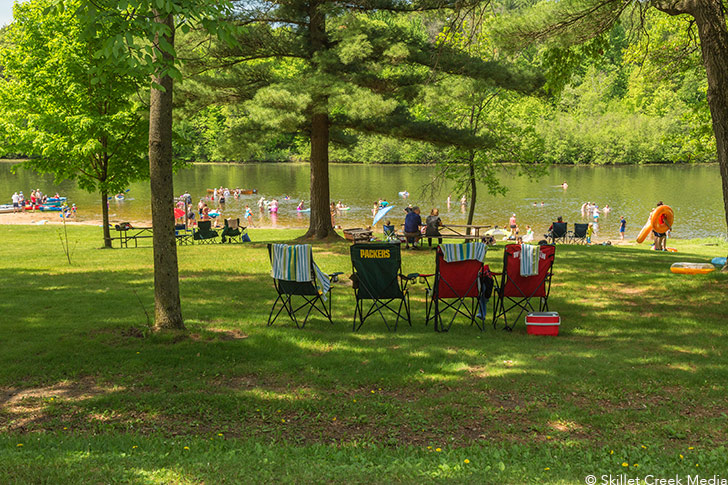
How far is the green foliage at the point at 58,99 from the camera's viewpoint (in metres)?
15.1

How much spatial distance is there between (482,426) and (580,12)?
8045mm

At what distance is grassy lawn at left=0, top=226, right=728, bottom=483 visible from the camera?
12.5ft

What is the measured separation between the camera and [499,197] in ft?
152

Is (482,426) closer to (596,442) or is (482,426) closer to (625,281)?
(596,442)

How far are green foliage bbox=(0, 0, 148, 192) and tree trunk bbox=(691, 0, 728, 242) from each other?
39.0ft

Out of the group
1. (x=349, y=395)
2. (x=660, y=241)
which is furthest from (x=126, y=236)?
(x=660, y=241)

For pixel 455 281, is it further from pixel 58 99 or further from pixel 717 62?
pixel 58 99

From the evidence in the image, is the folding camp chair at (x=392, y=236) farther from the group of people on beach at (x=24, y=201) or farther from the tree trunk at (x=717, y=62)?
the group of people on beach at (x=24, y=201)

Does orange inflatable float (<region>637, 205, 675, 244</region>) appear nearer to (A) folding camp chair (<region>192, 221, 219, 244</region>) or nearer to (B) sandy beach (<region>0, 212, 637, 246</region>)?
(A) folding camp chair (<region>192, 221, 219, 244</region>)

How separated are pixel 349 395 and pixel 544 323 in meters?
3.13

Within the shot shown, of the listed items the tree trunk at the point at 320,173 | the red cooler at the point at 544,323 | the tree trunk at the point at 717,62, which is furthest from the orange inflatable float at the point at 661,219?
the red cooler at the point at 544,323

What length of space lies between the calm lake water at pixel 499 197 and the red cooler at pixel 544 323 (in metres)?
12.5

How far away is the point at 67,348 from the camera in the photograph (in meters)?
6.20

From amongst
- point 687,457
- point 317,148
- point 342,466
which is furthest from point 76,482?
point 317,148
